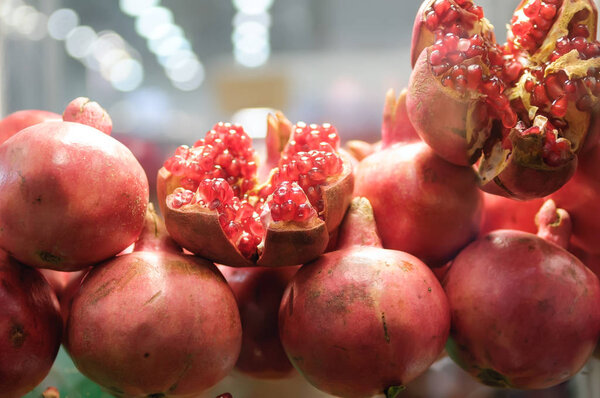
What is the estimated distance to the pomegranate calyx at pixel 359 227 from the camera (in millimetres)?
916

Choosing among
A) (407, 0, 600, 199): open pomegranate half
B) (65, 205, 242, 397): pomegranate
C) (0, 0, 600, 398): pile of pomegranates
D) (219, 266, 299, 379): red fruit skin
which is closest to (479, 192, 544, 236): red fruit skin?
(0, 0, 600, 398): pile of pomegranates

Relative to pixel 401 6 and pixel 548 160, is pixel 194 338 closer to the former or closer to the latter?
pixel 548 160

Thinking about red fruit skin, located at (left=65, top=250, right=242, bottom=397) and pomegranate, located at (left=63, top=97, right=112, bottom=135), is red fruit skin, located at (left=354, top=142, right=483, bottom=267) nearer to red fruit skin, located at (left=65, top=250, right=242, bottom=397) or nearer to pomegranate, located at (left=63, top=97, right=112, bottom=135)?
red fruit skin, located at (left=65, top=250, right=242, bottom=397)

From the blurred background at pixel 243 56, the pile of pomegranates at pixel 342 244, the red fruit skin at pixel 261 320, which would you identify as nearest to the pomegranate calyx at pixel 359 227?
the pile of pomegranates at pixel 342 244

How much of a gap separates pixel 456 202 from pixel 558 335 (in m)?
0.27

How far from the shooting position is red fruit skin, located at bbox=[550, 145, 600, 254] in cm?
93

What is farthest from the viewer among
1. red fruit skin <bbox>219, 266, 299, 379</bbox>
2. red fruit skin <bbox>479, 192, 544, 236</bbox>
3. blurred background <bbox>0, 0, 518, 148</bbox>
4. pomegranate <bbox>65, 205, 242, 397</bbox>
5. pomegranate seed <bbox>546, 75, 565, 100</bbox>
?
blurred background <bbox>0, 0, 518, 148</bbox>

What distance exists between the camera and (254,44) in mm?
6016

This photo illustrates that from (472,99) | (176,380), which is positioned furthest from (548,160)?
(176,380)

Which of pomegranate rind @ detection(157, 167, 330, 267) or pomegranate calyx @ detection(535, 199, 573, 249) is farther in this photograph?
pomegranate calyx @ detection(535, 199, 573, 249)

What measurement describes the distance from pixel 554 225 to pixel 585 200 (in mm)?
68

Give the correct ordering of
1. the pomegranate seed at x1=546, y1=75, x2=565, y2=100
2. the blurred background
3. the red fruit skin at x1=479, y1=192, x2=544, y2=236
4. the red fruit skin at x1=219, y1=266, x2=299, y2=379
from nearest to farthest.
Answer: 1. the pomegranate seed at x1=546, y1=75, x2=565, y2=100
2. the red fruit skin at x1=219, y1=266, x2=299, y2=379
3. the red fruit skin at x1=479, y1=192, x2=544, y2=236
4. the blurred background

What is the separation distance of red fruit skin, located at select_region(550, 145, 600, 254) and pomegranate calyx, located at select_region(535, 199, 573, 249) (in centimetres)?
2

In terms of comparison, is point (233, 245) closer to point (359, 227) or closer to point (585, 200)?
point (359, 227)
